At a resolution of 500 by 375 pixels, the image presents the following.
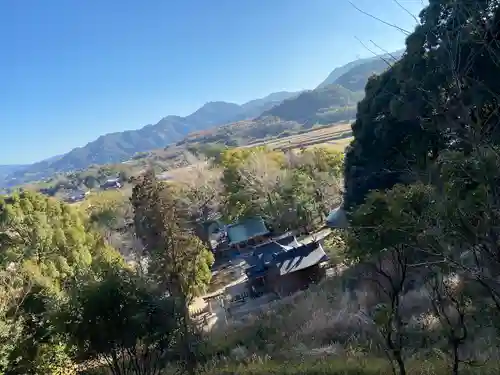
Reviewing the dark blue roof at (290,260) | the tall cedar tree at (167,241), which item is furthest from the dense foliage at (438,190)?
the tall cedar tree at (167,241)

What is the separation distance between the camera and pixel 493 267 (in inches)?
115

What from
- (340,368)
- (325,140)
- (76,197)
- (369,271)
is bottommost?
(369,271)

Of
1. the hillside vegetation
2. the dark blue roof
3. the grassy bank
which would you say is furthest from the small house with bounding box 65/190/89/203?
the grassy bank

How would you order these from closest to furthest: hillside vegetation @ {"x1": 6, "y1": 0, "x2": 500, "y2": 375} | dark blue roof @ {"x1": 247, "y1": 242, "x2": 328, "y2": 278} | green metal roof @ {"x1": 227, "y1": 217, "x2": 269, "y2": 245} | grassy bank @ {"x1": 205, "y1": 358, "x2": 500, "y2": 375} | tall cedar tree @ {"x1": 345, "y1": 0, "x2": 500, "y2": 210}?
hillside vegetation @ {"x1": 6, "y1": 0, "x2": 500, "y2": 375}, grassy bank @ {"x1": 205, "y1": 358, "x2": 500, "y2": 375}, tall cedar tree @ {"x1": 345, "y1": 0, "x2": 500, "y2": 210}, dark blue roof @ {"x1": 247, "y1": 242, "x2": 328, "y2": 278}, green metal roof @ {"x1": 227, "y1": 217, "x2": 269, "y2": 245}

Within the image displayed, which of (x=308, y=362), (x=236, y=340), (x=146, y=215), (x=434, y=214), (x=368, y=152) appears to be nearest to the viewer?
(x=434, y=214)

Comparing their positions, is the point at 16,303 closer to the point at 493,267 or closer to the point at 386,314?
the point at 386,314

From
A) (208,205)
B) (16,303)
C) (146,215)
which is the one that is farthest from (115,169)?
(16,303)

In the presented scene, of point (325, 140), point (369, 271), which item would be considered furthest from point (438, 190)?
point (325, 140)

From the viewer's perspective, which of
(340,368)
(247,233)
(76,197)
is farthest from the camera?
(76,197)

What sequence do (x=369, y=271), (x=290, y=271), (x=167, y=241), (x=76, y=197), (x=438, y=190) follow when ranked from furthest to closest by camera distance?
(x=76, y=197), (x=290, y=271), (x=167, y=241), (x=369, y=271), (x=438, y=190)

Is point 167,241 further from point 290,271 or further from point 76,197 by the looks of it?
point 76,197

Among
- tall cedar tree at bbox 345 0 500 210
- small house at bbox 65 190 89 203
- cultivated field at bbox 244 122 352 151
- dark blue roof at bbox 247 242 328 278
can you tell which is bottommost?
dark blue roof at bbox 247 242 328 278

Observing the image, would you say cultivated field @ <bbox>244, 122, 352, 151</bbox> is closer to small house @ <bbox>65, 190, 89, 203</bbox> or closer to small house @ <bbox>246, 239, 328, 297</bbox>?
small house @ <bbox>246, 239, 328, 297</bbox>

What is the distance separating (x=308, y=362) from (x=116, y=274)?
465cm
